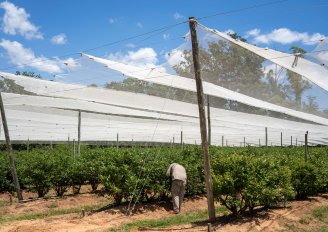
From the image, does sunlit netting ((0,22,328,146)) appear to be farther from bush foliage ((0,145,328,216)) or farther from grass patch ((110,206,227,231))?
grass patch ((110,206,227,231))

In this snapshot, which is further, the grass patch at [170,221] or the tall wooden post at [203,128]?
the grass patch at [170,221]

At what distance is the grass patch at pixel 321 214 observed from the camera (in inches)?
355

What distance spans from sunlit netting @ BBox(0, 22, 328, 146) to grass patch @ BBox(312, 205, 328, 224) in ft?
16.1

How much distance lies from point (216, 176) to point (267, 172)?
3.80ft

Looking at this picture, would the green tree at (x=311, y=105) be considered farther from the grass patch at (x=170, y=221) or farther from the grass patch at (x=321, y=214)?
the grass patch at (x=170, y=221)

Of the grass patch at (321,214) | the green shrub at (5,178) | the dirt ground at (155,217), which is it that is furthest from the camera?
the green shrub at (5,178)

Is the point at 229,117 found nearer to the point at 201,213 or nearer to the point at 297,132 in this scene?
the point at 297,132

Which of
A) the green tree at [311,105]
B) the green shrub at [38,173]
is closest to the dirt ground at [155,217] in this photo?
the green shrub at [38,173]

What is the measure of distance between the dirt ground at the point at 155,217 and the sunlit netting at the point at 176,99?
2.89 metres

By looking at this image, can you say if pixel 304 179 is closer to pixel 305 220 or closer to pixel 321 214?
pixel 321 214

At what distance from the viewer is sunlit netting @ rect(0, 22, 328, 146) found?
14266mm

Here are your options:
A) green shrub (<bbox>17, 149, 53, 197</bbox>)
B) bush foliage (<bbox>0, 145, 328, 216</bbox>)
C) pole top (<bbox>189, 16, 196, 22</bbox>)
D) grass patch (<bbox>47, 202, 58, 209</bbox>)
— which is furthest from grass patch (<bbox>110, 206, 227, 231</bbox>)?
green shrub (<bbox>17, 149, 53, 197</bbox>)

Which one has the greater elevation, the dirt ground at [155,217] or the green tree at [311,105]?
the green tree at [311,105]

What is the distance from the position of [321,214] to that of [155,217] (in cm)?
401
